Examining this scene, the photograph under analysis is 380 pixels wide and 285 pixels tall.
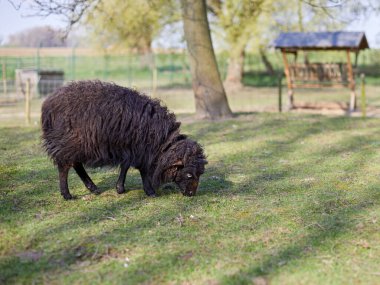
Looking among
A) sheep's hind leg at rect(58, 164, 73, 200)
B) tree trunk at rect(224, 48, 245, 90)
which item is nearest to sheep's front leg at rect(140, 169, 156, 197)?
sheep's hind leg at rect(58, 164, 73, 200)

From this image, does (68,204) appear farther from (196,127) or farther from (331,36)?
(331,36)

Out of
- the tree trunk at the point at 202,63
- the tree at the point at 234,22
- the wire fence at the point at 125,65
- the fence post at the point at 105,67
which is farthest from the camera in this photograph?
the fence post at the point at 105,67

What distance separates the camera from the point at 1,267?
417 centimetres

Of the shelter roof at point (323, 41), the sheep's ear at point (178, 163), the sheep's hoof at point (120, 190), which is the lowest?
the sheep's hoof at point (120, 190)

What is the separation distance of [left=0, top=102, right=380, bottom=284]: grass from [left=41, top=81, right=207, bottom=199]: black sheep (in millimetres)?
329

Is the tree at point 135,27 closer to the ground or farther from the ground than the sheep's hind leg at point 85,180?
farther from the ground

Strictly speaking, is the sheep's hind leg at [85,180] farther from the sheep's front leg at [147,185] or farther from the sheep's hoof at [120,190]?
the sheep's front leg at [147,185]

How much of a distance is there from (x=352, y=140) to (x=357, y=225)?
6.00 m

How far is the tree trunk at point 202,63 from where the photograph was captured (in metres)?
14.2

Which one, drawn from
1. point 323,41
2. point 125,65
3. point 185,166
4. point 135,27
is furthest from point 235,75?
point 185,166

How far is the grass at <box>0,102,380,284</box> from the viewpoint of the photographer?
4.12 m

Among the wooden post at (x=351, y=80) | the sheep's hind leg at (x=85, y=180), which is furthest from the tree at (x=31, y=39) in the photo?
the sheep's hind leg at (x=85, y=180)

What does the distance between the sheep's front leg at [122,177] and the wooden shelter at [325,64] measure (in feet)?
41.4

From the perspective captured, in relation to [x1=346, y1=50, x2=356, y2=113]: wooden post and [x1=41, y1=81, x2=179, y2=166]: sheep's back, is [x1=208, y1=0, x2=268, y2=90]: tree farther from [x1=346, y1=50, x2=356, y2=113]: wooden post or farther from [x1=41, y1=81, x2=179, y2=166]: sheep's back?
[x1=41, y1=81, x2=179, y2=166]: sheep's back
